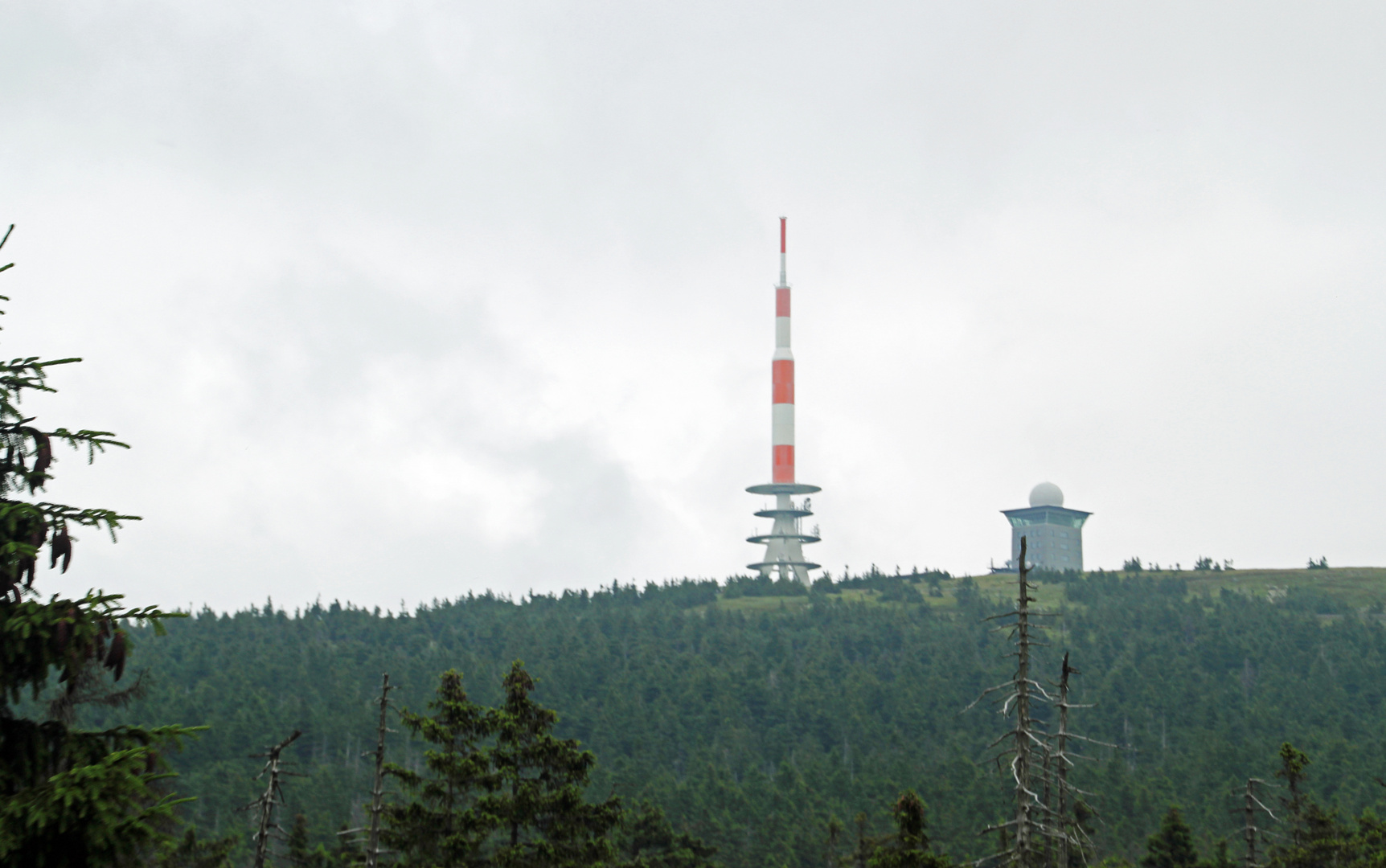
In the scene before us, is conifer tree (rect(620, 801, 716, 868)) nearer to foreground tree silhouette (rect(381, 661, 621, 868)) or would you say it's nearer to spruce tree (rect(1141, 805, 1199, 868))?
spruce tree (rect(1141, 805, 1199, 868))

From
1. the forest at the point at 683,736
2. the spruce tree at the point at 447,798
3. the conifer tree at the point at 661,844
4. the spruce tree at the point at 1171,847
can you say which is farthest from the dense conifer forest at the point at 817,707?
the spruce tree at the point at 447,798

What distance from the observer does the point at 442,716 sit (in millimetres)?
32438

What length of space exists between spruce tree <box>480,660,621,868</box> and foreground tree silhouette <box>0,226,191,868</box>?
69.7ft

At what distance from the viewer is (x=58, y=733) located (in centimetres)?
1073

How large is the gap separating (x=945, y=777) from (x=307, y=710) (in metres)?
62.0

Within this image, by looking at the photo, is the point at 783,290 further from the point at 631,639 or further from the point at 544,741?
the point at 544,741

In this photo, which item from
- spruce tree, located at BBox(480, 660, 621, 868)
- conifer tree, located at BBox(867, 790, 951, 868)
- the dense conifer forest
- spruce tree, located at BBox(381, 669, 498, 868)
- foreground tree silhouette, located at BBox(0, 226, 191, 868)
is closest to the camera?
foreground tree silhouette, located at BBox(0, 226, 191, 868)

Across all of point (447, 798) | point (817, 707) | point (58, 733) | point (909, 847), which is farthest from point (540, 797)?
point (817, 707)

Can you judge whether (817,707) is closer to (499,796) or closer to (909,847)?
(909,847)

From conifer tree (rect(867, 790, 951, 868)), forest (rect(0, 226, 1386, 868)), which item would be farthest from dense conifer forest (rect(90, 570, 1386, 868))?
conifer tree (rect(867, 790, 951, 868))

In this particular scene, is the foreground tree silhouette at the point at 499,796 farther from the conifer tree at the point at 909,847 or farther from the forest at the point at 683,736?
the conifer tree at the point at 909,847

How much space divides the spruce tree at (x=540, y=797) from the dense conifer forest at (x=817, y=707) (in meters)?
43.6

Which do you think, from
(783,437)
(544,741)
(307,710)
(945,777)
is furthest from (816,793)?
(783,437)

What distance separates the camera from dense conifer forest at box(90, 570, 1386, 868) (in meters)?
91.9
